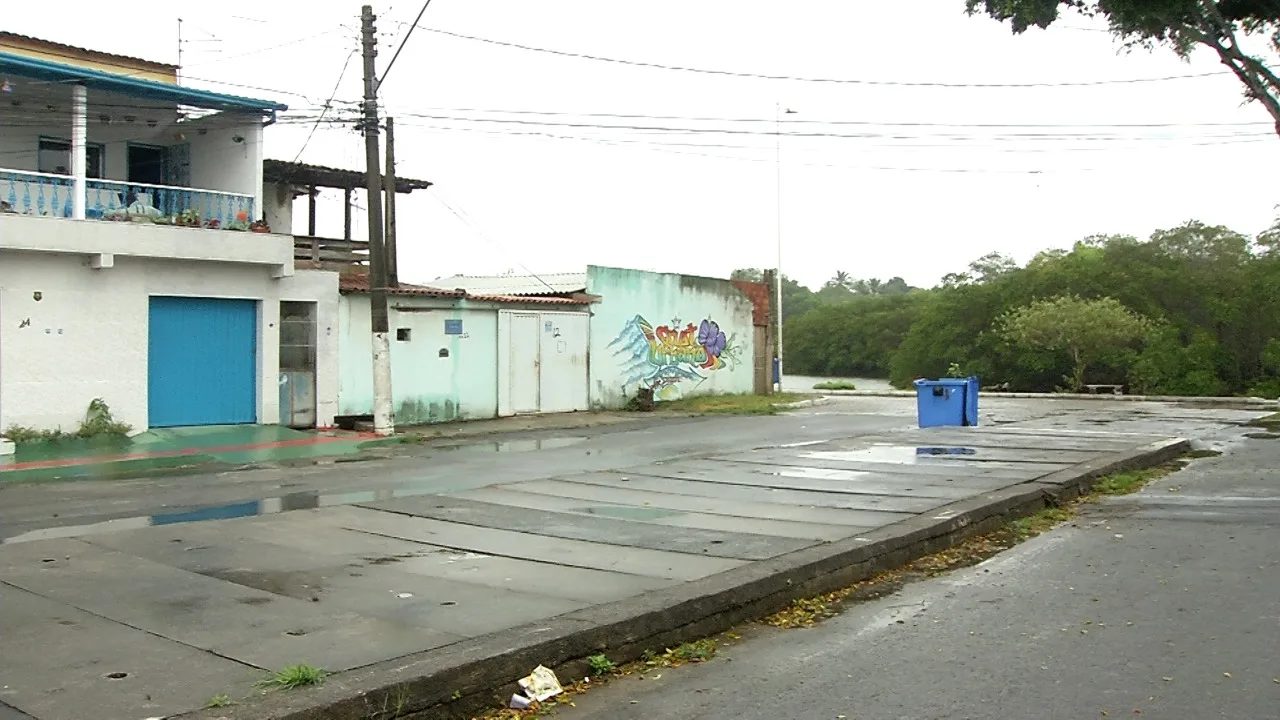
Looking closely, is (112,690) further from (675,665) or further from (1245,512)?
(1245,512)

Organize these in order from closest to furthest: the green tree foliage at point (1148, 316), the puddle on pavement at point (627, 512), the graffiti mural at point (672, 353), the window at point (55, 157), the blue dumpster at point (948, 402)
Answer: the puddle on pavement at point (627, 512) → the window at point (55, 157) → the blue dumpster at point (948, 402) → the graffiti mural at point (672, 353) → the green tree foliage at point (1148, 316)

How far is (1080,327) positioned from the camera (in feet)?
146

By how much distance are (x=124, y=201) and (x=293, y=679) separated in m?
18.0

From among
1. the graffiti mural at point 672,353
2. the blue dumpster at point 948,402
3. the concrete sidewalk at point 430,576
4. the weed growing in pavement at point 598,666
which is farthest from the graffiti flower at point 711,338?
the weed growing in pavement at point 598,666

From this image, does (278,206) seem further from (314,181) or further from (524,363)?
(524,363)

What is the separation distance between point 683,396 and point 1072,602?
24.5 m

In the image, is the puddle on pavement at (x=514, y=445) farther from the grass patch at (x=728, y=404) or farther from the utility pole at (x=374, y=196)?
the grass patch at (x=728, y=404)

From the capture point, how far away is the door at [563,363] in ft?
88.1

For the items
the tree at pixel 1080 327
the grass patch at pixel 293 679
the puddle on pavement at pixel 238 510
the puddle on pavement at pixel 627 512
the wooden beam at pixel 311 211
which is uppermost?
the wooden beam at pixel 311 211

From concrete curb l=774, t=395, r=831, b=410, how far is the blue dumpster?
8.20 metres

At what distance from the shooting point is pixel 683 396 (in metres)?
31.8

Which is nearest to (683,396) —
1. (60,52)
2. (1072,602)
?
(60,52)

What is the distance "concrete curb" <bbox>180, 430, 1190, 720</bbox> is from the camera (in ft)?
15.8

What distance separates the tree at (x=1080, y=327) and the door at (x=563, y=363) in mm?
24882
